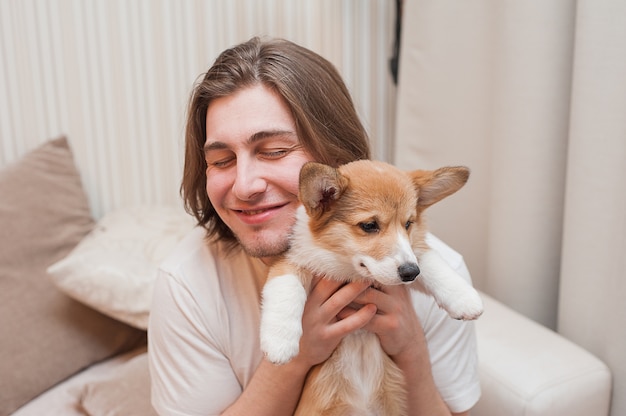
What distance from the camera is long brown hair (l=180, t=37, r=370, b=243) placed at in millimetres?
1191

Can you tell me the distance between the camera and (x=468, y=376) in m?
1.34

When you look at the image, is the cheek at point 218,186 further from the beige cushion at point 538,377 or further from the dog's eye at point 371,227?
the beige cushion at point 538,377

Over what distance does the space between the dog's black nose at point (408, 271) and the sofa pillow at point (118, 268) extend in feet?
3.88

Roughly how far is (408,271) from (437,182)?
0.22 meters

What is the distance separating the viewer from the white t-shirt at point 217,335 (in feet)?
4.09

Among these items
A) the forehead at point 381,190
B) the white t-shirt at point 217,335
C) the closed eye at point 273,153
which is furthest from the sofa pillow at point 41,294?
the forehead at point 381,190

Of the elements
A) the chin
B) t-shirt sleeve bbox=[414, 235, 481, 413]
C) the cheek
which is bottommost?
t-shirt sleeve bbox=[414, 235, 481, 413]

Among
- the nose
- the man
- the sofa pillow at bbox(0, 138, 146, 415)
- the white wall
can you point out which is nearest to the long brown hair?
the man

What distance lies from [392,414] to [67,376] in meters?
1.24

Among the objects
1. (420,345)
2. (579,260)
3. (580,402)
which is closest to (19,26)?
(420,345)

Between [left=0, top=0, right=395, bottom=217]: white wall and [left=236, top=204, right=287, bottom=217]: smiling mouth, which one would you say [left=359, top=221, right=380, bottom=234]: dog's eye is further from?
[left=0, top=0, right=395, bottom=217]: white wall

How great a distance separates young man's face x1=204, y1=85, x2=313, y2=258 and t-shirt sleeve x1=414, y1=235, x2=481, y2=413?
0.36 m

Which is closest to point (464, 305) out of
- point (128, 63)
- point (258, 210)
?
point (258, 210)

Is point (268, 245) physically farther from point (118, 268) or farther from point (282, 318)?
point (118, 268)
